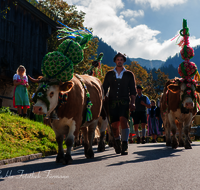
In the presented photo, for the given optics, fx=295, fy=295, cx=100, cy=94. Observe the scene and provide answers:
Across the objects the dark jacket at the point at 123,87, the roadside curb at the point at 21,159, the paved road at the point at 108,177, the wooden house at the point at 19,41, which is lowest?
the paved road at the point at 108,177

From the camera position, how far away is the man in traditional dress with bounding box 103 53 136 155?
6.98 metres

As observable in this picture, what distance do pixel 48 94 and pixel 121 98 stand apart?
2.32 meters

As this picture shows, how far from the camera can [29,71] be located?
2031cm

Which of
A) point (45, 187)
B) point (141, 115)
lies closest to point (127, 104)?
point (45, 187)

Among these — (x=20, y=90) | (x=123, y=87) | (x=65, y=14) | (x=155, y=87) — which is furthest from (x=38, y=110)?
(x=155, y=87)

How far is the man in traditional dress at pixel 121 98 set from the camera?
6.98m

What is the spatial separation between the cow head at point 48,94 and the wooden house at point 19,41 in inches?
513

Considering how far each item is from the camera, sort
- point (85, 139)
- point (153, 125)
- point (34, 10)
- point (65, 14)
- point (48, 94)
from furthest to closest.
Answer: point (65, 14)
point (34, 10)
point (153, 125)
point (85, 139)
point (48, 94)

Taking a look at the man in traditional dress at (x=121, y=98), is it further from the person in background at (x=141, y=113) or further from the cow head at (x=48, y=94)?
the person in background at (x=141, y=113)

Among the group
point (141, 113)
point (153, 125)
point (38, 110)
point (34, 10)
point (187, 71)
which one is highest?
point (34, 10)

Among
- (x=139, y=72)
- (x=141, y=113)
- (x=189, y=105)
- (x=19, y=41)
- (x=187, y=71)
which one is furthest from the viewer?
(x=139, y=72)

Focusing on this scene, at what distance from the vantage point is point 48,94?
17.4ft

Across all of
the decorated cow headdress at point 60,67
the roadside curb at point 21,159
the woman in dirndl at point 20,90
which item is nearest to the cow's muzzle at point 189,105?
the decorated cow headdress at point 60,67

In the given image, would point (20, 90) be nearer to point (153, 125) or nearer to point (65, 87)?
point (65, 87)
